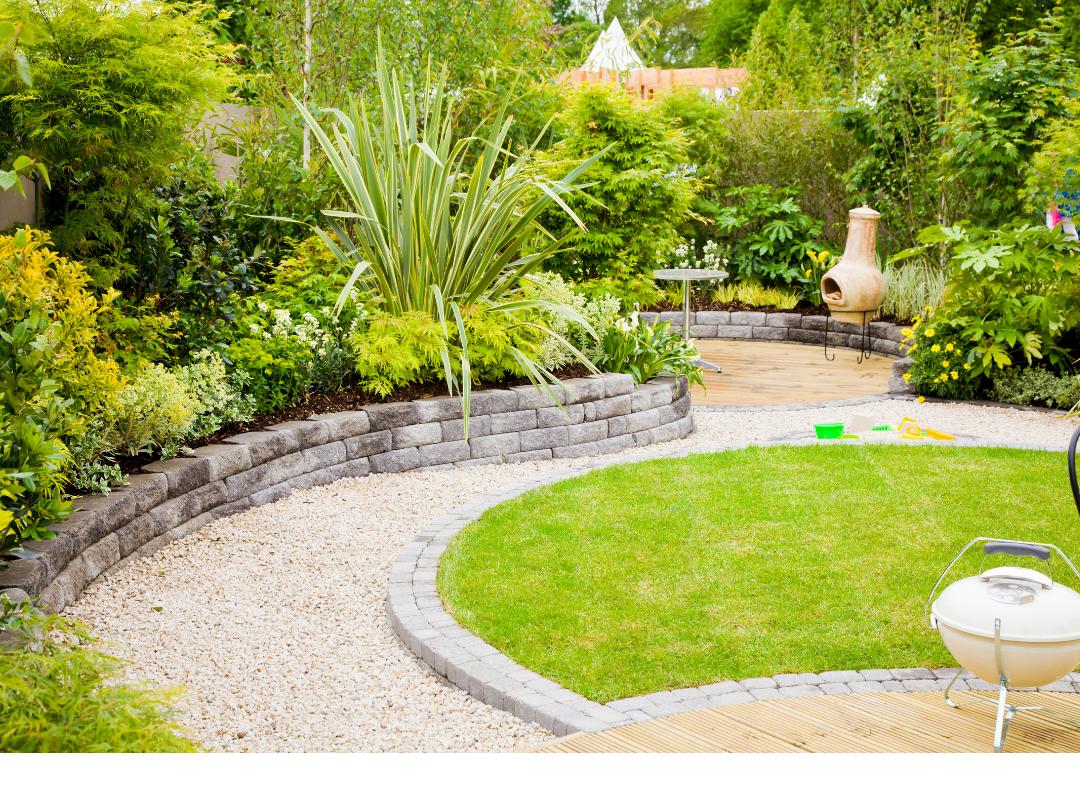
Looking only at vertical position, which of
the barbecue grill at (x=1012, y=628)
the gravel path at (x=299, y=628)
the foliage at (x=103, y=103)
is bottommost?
the gravel path at (x=299, y=628)

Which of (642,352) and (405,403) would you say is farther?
(642,352)

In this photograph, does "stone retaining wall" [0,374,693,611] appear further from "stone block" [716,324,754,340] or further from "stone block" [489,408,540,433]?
"stone block" [716,324,754,340]

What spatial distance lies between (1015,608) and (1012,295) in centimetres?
514

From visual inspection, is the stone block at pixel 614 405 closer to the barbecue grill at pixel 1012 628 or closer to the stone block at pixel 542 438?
the stone block at pixel 542 438

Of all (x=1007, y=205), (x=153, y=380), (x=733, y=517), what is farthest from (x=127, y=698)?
(x=1007, y=205)

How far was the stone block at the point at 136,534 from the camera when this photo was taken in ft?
12.7

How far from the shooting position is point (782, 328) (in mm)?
10367

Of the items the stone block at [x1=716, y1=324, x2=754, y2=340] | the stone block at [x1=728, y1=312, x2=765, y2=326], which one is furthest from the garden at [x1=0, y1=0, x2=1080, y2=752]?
the stone block at [x1=716, y1=324, x2=754, y2=340]

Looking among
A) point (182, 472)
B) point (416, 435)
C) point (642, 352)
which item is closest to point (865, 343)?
point (642, 352)

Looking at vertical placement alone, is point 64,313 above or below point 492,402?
above

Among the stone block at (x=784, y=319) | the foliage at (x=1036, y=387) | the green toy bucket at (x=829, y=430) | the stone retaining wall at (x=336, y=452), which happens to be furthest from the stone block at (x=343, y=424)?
the stone block at (x=784, y=319)

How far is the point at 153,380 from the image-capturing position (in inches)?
172

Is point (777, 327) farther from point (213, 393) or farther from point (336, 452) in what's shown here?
point (213, 393)
